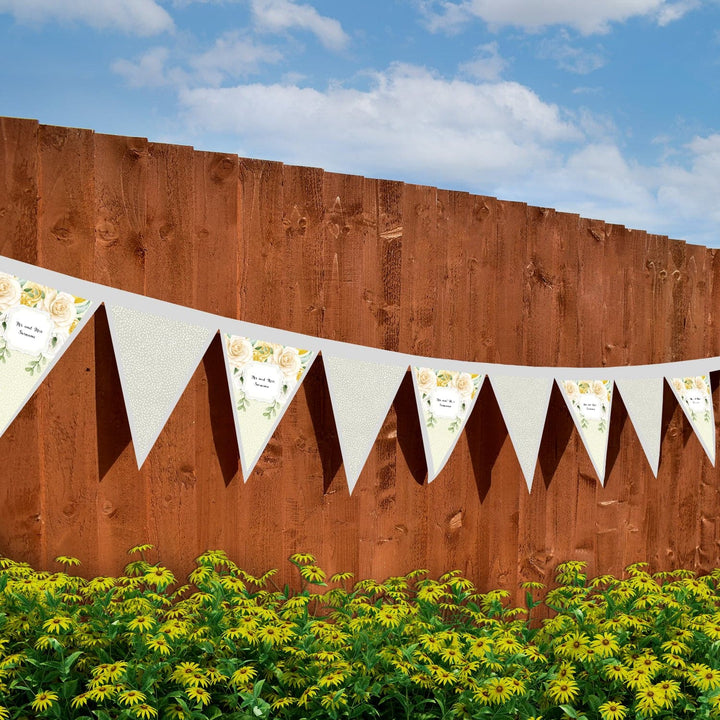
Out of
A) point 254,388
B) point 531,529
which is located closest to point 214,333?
point 254,388

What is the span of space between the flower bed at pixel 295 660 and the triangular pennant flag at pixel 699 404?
5.05 ft

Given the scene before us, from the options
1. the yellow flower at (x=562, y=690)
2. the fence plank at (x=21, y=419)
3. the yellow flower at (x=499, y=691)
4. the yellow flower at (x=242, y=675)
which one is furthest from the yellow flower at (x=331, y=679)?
the fence plank at (x=21, y=419)

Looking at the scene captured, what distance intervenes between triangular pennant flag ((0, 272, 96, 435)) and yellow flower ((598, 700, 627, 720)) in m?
1.98

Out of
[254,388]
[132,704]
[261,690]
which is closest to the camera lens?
[132,704]

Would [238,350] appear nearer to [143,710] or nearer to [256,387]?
[256,387]

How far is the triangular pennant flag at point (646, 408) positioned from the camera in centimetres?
367

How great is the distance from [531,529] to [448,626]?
3.04 ft

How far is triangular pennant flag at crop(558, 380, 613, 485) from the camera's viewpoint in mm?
3439

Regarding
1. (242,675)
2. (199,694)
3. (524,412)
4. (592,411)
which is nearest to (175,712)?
(199,694)

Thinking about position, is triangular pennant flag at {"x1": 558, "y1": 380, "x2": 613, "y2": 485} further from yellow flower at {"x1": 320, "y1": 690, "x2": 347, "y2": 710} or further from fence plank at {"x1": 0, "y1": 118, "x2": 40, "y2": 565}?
fence plank at {"x1": 0, "y1": 118, "x2": 40, "y2": 565}

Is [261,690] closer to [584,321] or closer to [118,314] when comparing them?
[118,314]

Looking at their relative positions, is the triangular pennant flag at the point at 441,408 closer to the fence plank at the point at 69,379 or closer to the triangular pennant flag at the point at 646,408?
the triangular pennant flag at the point at 646,408

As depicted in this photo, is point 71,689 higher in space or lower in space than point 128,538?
lower

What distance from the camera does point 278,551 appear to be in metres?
2.91
